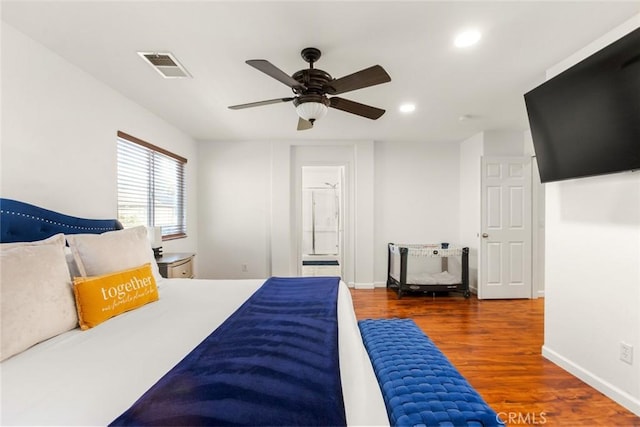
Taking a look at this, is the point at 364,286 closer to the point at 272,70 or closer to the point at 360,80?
the point at 360,80

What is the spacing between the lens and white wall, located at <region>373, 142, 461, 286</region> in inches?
193

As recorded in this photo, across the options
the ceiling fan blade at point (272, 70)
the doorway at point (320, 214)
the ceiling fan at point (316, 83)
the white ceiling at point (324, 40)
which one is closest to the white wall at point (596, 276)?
the white ceiling at point (324, 40)

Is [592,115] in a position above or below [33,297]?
above

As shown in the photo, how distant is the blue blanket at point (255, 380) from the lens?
80cm

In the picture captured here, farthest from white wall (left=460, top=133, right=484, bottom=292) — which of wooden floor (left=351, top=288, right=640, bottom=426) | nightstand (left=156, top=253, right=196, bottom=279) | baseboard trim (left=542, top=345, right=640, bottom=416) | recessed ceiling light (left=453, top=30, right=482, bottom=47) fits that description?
nightstand (left=156, top=253, right=196, bottom=279)

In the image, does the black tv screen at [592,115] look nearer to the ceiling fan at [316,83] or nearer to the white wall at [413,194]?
the ceiling fan at [316,83]

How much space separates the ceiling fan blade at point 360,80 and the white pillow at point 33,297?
1851mm

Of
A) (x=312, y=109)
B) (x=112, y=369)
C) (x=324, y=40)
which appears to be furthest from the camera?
(x=312, y=109)

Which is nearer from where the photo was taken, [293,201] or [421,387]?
[421,387]

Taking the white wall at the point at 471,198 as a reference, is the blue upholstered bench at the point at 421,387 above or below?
below

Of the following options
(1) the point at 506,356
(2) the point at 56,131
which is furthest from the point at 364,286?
(2) the point at 56,131

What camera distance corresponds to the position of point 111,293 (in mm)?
1558

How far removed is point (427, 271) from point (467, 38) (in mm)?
3672

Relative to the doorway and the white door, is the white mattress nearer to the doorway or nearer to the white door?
the white door
